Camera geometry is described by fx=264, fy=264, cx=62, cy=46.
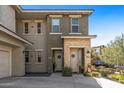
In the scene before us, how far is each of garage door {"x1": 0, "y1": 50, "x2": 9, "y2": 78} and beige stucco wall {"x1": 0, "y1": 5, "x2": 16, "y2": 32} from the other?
2248mm

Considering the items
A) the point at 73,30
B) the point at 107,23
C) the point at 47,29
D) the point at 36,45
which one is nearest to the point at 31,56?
the point at 36,45

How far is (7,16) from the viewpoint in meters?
21.2

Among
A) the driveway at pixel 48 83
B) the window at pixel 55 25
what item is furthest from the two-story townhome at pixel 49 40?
the driveway at pixel 48 83

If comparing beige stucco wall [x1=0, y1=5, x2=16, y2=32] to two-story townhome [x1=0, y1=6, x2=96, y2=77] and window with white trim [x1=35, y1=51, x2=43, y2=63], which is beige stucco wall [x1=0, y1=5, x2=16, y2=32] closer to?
two-story townhome [x1=0, y1=6, x2=96, y2=77]

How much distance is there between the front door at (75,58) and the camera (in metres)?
25.0

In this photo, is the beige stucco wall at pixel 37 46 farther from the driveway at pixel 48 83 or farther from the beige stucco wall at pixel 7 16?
the driveway at pixel 48 83

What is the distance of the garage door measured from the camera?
19.3 meters

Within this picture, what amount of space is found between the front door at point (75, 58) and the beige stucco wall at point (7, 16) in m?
6.19

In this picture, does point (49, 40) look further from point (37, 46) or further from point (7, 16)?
point (7, 16)

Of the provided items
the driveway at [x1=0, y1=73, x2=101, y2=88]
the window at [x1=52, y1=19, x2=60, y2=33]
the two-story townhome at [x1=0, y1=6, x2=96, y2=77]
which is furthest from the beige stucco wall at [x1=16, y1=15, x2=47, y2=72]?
the driveway at [x1=0, y1=73, x2=101, y2=88]

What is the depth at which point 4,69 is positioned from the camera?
20.3 metres
